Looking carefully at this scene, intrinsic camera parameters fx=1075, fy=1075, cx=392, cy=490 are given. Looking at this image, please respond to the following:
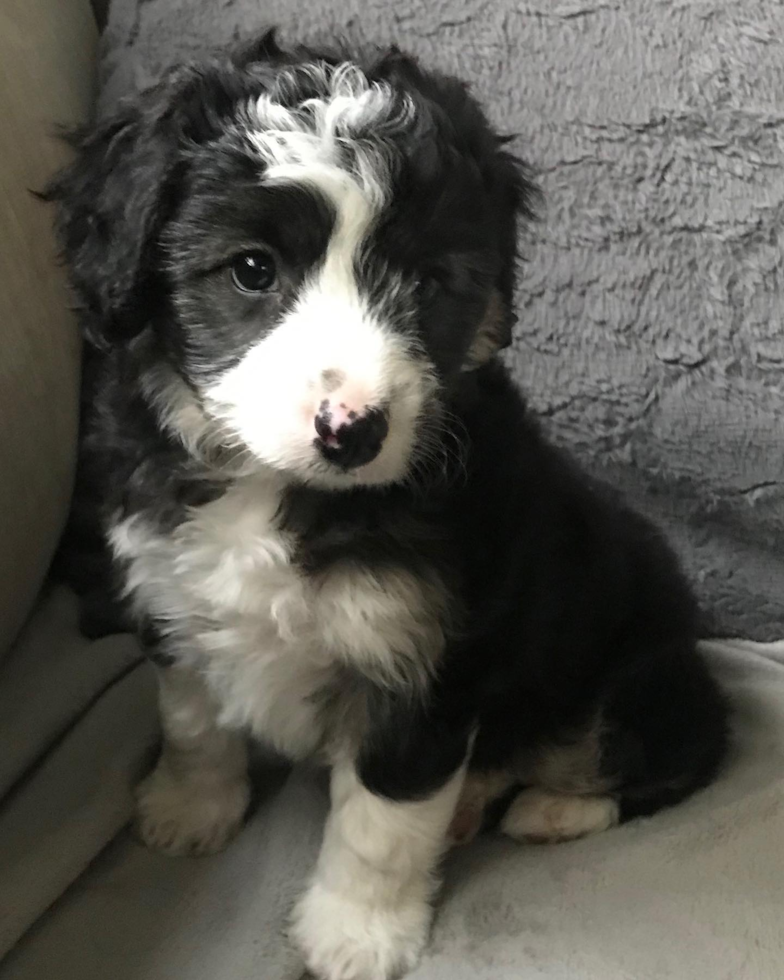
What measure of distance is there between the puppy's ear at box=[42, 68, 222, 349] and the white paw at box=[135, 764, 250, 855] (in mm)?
725

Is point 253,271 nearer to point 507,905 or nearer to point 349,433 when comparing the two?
point 349,433

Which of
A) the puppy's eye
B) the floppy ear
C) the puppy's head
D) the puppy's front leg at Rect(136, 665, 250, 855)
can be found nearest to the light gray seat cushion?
the puppy's front leg at Rect(136, 665, 250, 855)

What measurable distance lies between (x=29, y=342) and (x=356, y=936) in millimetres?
972

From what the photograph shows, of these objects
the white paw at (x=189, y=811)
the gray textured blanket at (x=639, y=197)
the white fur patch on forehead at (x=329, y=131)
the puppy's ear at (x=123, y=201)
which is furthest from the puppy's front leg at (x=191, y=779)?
the gray textured blanket at (x=639, y=197)

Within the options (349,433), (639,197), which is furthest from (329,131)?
(639,197)

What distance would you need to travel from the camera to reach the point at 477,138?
130 cm

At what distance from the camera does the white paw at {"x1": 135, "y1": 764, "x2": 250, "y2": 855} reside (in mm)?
1588

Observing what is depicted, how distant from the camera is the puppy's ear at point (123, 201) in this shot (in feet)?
3.83

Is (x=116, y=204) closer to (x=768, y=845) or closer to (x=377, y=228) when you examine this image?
(x=377, y=228)

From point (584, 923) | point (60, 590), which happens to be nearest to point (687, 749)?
point (584, 923)

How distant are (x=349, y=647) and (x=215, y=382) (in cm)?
37

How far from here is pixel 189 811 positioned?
1595mm

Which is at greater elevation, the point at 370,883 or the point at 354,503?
the point at 354,503

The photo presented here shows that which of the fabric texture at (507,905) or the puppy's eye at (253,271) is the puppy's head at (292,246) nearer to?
the puppy's eye at (253,271)
